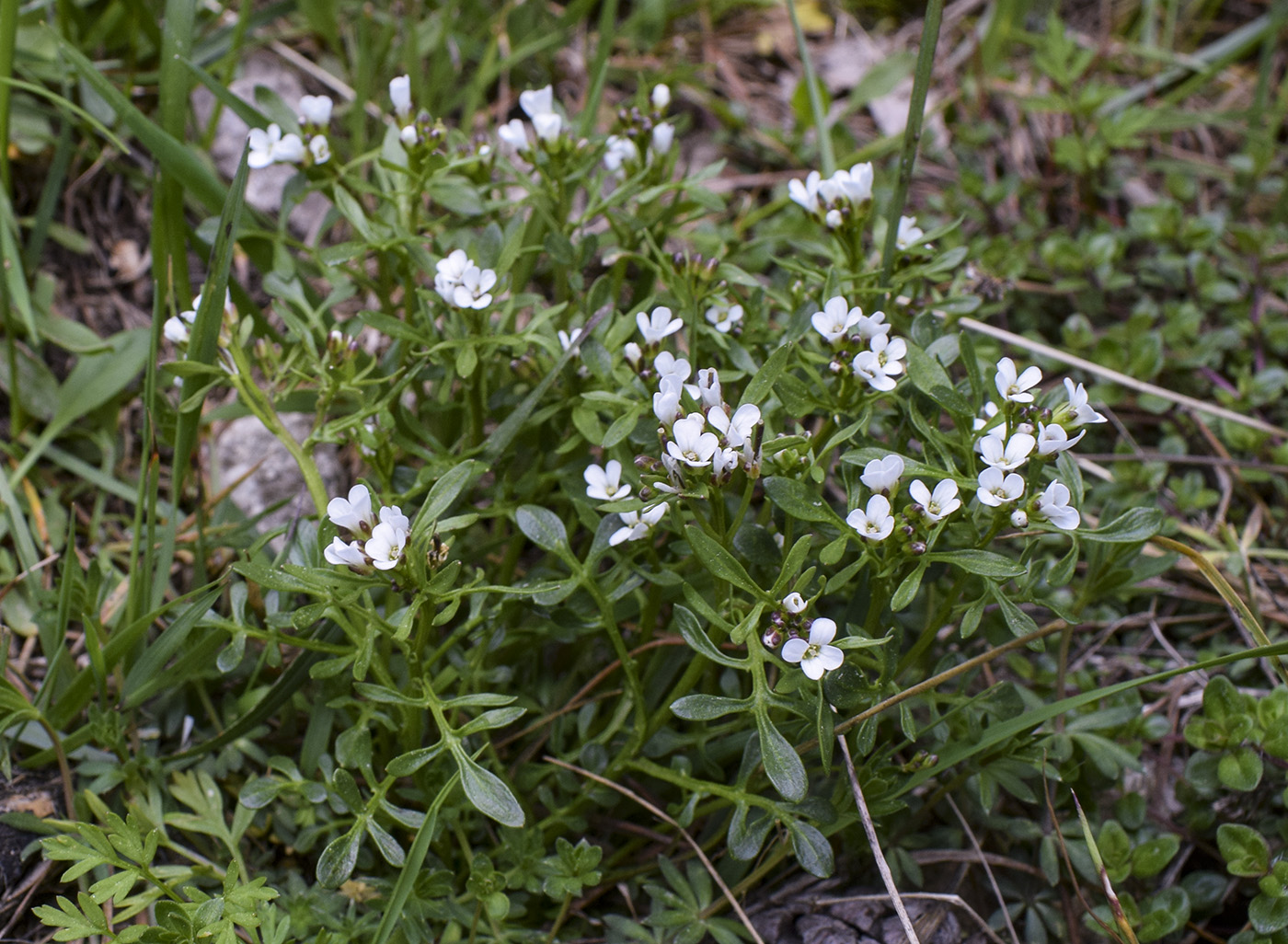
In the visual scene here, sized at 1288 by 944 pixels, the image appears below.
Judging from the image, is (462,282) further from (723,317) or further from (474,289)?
(723,317)

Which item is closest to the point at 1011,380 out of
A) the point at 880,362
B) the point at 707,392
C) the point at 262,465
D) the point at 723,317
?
the point at 880,362

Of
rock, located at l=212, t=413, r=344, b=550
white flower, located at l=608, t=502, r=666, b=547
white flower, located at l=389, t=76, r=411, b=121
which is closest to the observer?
white flower, located at l=608, t=502, r=666, b=547

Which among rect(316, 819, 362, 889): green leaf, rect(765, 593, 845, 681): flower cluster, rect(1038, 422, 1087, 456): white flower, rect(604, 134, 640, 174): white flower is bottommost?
rect(316, 819, 362, 889): green leaf

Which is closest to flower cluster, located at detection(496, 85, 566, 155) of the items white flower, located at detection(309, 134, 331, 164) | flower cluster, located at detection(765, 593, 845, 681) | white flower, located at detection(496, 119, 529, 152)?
white flower, located at detection(496, 119, 529, 152)

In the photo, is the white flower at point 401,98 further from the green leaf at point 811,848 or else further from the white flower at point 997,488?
the green leaf at point 811,848

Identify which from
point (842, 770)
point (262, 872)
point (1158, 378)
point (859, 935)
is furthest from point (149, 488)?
point (1158, 378)

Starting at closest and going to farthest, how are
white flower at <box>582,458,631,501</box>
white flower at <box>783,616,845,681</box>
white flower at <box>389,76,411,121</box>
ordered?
white flower at <box>783,616,845,681</box> < white flower at <box>582,458,631,501</box> < white flower at <box>389,76,411,121</box>

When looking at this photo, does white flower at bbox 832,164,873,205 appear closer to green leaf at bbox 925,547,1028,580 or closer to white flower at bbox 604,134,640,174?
white flower at bbox 604,134,640,174
